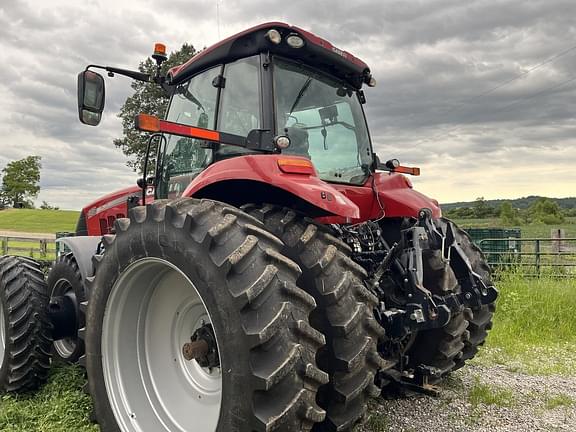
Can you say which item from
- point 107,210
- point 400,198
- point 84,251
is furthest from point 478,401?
point 107,210

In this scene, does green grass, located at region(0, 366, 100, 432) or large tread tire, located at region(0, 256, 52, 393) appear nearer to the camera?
green grass, located at region(0, 366, 100, 432)

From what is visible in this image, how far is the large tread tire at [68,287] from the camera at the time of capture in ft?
13.2

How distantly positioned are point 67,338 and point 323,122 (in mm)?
2938

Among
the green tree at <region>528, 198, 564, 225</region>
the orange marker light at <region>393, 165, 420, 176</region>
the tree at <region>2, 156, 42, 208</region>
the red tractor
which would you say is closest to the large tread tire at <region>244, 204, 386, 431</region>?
the red tractor

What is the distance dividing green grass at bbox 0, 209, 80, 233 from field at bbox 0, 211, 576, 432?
36.4 meters

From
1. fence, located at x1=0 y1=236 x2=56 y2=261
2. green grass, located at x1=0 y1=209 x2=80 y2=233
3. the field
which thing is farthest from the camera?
green grass, located at x1=0 y1=209 x2=80 y2=233

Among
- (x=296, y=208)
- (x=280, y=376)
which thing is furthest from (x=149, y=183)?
(x=280, y=376)

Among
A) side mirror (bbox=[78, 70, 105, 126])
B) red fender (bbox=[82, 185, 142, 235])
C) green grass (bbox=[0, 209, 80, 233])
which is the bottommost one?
green grass (bbox=[0, 209, 80, 233])

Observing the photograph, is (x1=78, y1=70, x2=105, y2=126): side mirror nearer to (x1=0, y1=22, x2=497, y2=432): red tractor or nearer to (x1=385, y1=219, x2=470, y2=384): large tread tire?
(x1=0, y1=22, x2=497, y2=432): red tractor

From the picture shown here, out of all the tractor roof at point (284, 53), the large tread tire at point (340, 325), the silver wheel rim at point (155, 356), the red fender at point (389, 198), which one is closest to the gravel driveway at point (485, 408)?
the large tread tire at point (340, 325)

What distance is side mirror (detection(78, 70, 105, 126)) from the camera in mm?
3592

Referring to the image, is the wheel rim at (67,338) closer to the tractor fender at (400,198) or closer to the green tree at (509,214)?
the tractor fender at (400,198)

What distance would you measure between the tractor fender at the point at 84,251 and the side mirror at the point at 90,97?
3.66ft

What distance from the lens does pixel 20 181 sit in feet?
241
